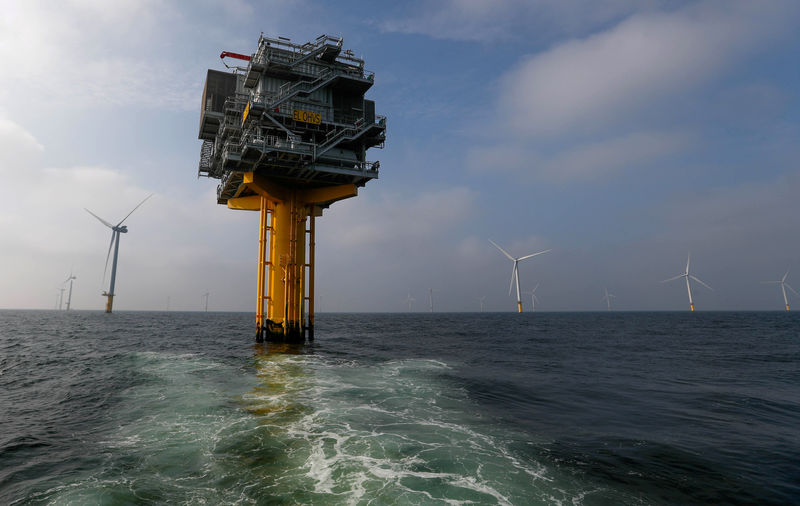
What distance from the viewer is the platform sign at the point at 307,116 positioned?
1296 inches

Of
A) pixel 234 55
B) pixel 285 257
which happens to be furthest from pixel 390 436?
pixel 234 55

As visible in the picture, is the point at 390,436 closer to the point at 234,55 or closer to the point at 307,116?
the point at 307,116

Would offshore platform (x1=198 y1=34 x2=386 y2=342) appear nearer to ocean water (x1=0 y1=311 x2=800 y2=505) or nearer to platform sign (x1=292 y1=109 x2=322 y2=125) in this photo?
platform sign (x1=292 y1=109 x2=322 y2=125)

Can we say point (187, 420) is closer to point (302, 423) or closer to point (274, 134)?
point (302, 423)

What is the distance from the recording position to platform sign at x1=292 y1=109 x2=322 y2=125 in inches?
1296

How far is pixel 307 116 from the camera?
33281 millimetres

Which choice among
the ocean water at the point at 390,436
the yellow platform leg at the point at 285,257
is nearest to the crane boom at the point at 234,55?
the yellow platform leg at the point at 285,257

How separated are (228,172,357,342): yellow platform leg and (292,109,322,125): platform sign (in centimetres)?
587

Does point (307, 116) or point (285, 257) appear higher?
point (307, 116)

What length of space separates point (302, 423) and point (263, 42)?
33.2 metres

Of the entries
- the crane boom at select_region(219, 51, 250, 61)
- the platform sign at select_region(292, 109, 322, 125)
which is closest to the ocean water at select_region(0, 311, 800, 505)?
the platform sign at select_region(292, 109, 322, 125)

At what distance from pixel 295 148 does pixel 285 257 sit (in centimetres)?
948

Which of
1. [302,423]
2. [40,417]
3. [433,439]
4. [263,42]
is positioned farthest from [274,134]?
[433,439]

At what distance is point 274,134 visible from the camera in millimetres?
33719
